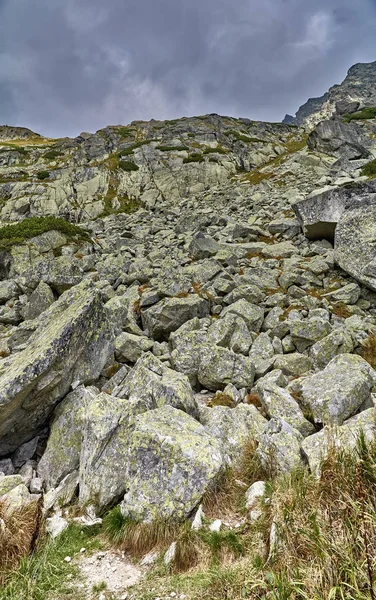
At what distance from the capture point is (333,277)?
18.1 m

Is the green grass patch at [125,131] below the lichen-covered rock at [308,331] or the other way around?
the other way around

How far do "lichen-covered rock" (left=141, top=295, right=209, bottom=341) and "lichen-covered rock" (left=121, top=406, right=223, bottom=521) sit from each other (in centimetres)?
820

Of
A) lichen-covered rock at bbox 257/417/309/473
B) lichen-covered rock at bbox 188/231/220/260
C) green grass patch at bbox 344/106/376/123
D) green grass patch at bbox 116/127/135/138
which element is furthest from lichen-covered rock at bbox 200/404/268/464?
green grass patch at bbox 116/127/135/138

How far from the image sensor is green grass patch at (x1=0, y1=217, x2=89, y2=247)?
2916cm

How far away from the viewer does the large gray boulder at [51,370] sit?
8.59m

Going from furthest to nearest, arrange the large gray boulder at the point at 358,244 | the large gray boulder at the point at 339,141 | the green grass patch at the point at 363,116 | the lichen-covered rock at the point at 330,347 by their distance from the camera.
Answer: the green grass patch at the point at 363,116
the large gray boulder at the point at 339,141
the large gray boulder at the point at 358,244
the lichen-covered rock at the point at 330,347

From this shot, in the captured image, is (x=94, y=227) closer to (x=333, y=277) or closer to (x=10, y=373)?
(x=333, y=277)

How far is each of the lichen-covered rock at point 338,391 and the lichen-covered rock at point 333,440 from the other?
997 mm

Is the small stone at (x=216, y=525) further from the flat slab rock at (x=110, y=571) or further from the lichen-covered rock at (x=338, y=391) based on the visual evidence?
the lichen-covered rock at (x=338, y=391)

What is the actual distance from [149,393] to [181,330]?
5110 millimetres

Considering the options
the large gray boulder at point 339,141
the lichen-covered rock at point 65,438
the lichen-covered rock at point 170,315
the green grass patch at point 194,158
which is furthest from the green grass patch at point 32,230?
the large gray boulder at point 339,141

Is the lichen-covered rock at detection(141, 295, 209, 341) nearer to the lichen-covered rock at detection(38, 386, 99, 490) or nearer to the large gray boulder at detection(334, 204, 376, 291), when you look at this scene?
the lichen-covered rock at detection(38, 386, 99, 490)

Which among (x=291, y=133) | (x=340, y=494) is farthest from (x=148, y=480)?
(x=291, y=133)

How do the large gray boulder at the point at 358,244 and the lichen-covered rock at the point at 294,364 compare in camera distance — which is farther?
the large gray boulder at the point at 358,244
